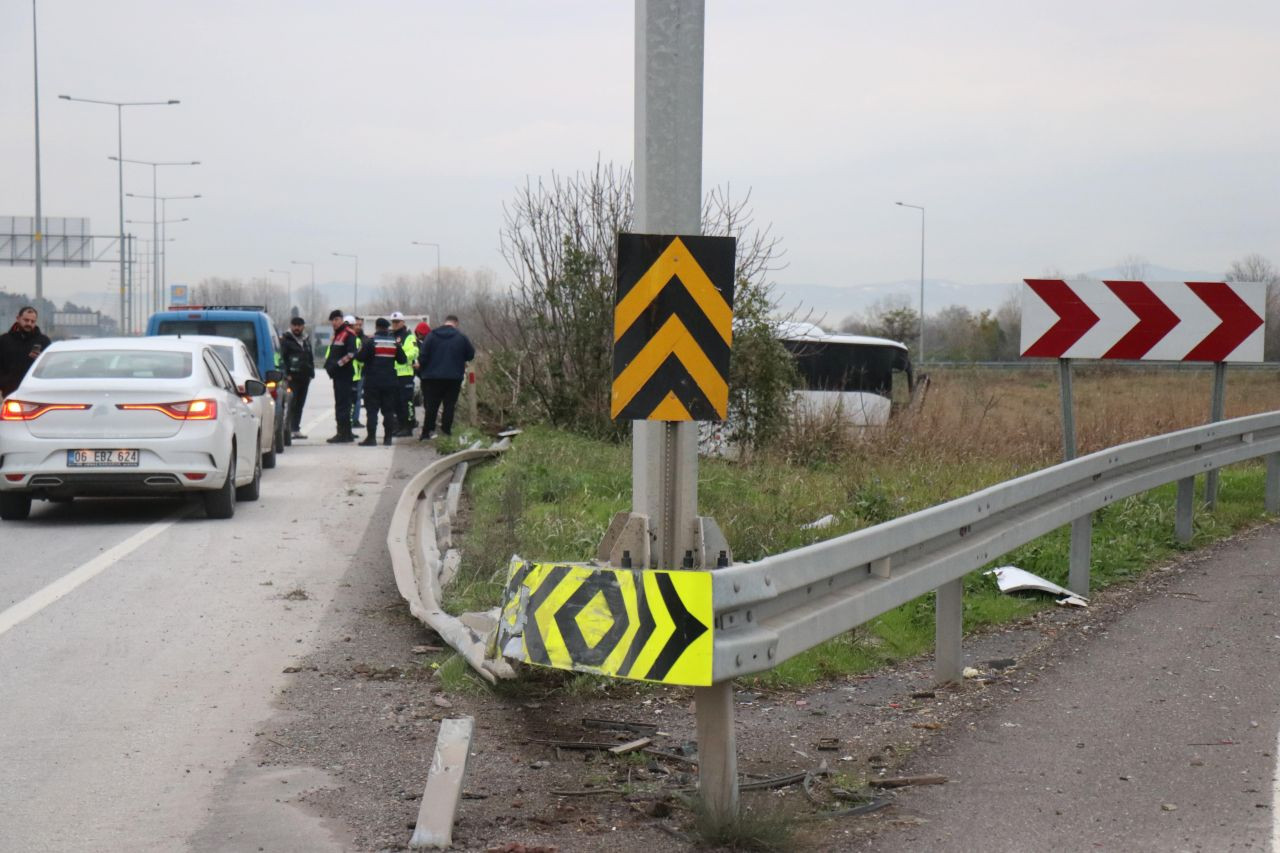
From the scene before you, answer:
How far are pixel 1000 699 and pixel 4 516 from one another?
9424 millimetres

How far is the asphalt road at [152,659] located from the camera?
16.9ft

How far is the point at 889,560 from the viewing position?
600cm

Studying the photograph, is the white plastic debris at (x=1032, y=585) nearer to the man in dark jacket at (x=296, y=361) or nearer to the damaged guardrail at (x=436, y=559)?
the damaged guardrail at (x=436, y=559)

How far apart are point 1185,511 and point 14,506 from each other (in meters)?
9.68

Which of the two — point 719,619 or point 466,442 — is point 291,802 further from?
point 466,442

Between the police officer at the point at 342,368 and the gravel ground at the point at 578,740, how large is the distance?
46.4 ft

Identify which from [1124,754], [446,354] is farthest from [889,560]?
[446,354]

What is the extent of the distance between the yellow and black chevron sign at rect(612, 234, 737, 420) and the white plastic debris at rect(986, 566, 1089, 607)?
404cm

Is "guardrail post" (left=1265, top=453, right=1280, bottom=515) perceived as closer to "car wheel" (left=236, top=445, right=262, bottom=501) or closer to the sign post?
the sign post

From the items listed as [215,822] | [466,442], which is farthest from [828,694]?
[466,442]

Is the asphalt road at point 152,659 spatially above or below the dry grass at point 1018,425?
below

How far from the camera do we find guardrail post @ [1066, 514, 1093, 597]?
30.5ft

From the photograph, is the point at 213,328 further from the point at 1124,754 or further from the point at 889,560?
the point at 1124,754

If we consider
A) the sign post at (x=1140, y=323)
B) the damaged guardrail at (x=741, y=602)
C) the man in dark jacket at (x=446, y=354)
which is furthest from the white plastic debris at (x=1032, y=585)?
the man in dark jacket at (x=446, y=354)
